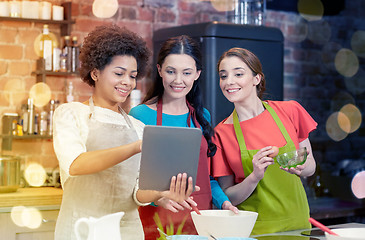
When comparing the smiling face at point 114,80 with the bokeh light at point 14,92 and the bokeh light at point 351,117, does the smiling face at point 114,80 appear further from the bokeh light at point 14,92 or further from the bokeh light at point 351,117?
the bokeh light at point 351,117

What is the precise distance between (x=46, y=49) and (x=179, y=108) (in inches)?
53.7

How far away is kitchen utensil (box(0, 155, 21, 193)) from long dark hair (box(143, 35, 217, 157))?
1077 millimetres

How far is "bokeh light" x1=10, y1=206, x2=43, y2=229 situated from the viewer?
2.94 metres

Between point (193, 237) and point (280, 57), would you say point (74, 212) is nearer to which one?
point (193, 237)

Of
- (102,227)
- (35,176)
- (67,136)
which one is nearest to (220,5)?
(35,176)

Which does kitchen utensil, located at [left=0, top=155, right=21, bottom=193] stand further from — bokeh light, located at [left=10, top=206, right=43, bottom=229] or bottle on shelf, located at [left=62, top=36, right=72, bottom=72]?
bottle on shelf, located at [left=62, top=36, right=72, bottom=72]

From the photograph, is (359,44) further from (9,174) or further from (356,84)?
(9,174)

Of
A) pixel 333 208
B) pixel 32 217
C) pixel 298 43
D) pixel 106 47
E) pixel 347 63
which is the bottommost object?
pixel 333 208

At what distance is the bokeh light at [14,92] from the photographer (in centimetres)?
342

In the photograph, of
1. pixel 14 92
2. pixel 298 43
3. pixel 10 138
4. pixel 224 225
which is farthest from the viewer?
pixel 298 43

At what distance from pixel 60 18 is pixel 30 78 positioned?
1.39 feet

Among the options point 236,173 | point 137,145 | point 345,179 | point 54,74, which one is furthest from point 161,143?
point 345,179

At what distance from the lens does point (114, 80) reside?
1.90 metres

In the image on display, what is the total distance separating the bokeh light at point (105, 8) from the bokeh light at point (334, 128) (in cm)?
196
